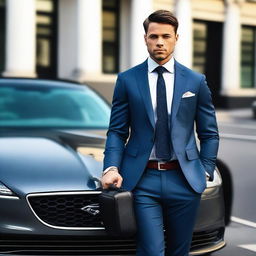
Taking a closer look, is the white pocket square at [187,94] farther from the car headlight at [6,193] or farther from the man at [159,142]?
the car headlight at [6,193]

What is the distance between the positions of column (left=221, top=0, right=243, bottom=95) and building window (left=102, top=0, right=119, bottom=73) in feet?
21.2

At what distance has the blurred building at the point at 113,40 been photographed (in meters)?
26.3

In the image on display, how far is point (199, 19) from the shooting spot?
3500 cm

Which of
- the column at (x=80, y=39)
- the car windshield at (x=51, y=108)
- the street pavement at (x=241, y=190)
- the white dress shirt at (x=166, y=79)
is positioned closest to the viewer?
the white dress shirt at (x=166, y=79)

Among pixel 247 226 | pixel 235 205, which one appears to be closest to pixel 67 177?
pixel 247 226

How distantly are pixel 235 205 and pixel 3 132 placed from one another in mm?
3273

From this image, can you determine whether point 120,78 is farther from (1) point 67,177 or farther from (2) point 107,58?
(2) point 107,58

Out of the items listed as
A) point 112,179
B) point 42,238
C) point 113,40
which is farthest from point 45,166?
point 113,40

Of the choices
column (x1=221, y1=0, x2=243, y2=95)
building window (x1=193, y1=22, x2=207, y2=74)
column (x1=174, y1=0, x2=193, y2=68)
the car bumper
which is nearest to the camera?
the car bumper

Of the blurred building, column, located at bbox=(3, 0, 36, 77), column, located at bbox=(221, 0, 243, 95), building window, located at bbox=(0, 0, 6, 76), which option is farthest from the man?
column, located at bbox=(221, 0, 243, 95)

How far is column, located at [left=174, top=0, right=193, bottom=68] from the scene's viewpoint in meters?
32.5

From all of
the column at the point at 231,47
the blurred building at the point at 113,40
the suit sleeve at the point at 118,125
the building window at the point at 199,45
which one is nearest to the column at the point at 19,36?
the blurred building at the point at 113,40

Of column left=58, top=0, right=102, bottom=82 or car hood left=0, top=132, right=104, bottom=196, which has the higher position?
column left=58, top=0, right=102, bottom=82

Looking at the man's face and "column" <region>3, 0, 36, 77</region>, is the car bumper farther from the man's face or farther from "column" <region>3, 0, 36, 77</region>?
"column" <region>3, 0, 36, 77</region>
